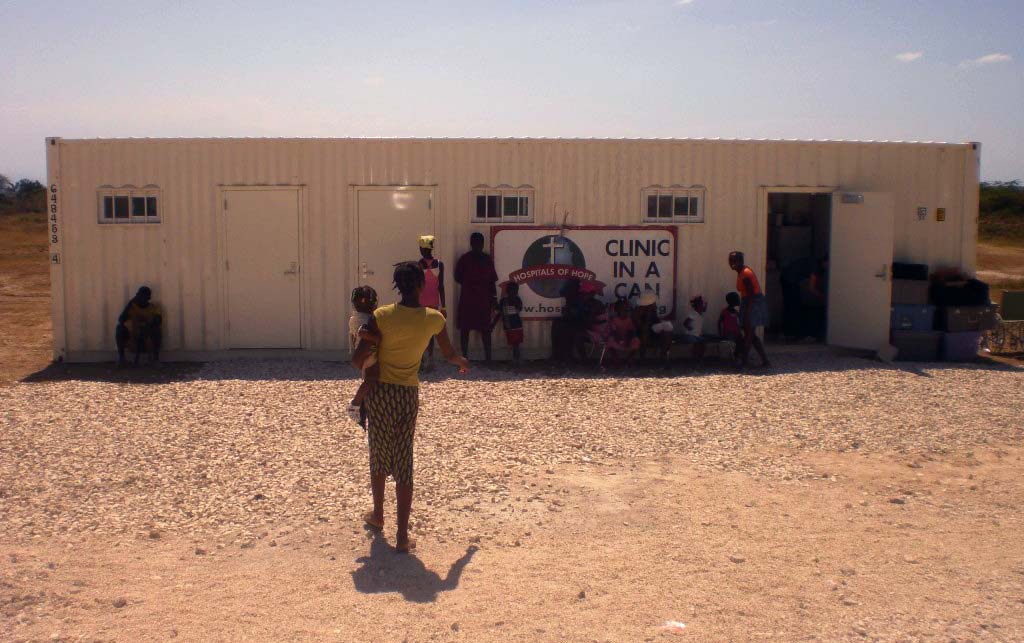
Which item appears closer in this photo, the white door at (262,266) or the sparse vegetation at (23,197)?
the white door at (262,266)

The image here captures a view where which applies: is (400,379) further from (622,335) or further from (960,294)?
(960,294)

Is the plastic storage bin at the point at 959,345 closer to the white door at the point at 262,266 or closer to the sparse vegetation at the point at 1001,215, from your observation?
the white door at the point at 262,266

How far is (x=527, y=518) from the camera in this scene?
650 centimetres

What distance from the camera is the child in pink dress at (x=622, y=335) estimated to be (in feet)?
41.1

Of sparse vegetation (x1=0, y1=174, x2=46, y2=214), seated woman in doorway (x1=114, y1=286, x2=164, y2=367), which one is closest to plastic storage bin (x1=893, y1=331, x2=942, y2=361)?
seated woman in doorway (x1=114, y1=286, x2=164, y2=367)

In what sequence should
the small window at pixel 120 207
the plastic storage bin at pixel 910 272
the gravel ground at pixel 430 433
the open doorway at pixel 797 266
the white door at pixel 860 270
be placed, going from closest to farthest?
the gravel ground at pixel 430 433 < the small window at pixel 120 207 < the white door at pixel 860 270 < the plastic storage bin at pixel 910 272 < the open doorway at pixel 797 266

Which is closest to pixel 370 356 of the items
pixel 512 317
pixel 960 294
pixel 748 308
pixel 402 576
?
pixel 402 576

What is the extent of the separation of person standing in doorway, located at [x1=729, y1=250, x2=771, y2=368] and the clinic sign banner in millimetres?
1077

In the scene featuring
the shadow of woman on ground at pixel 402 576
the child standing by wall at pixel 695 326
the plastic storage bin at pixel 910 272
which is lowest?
the shadow of woman on ground at pixel 402 576

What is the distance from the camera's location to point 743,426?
9.16m

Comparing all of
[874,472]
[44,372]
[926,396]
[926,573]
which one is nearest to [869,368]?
[926,396]

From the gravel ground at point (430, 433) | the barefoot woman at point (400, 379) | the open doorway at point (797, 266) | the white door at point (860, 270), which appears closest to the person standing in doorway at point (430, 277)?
the gravel ground at point (430, 433)

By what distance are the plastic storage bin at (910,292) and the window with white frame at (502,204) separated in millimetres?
5092

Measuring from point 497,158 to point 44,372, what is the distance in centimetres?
614
